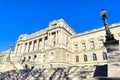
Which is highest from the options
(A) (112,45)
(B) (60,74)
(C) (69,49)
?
(C) (69,49)

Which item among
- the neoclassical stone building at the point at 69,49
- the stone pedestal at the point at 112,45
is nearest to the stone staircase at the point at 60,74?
the stone pedestal at the point at 112,45

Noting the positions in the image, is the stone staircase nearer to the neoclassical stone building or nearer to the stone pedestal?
the stone pedestal

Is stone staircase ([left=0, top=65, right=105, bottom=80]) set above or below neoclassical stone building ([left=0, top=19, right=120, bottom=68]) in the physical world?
below

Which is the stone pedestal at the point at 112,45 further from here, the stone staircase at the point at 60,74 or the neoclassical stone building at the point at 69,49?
the neoclassical stone building at the point at 69,49

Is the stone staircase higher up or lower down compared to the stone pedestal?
lower down

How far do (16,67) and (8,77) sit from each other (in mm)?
8687

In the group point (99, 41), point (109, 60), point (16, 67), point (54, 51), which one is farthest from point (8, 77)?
point (99, 41)

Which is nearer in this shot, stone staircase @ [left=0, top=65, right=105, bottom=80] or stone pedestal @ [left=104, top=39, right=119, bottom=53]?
stone pedestal @ [left=104, top=39, right=119, bottom=53]

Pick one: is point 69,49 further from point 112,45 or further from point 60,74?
point 112,45

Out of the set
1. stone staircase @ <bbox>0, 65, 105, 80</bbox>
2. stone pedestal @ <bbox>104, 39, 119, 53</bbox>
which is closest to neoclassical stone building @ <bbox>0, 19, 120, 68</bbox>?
stone staircase @ <bbox>0, 65, 105, 80</bbox>

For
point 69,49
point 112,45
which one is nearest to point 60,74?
point 112,45

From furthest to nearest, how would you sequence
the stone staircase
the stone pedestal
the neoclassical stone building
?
1. the neoclassical stone building
2. the stone staircase
3. the stone pedestal

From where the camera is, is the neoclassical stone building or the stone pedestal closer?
the stone pedestal

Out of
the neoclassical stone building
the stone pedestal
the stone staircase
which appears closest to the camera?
the stone pedestal
